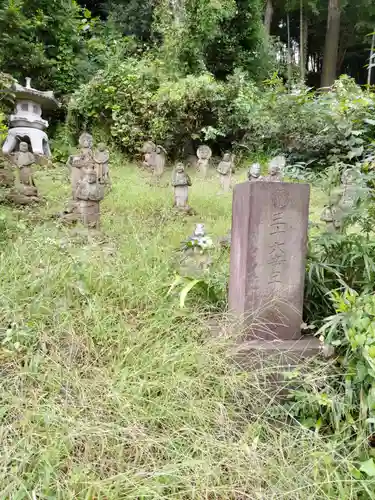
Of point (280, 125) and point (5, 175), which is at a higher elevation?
point (280, 125)

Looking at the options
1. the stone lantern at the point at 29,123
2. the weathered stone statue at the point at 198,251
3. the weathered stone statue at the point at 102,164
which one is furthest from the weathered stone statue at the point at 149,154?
the weathered stone statue at the point at 198,251

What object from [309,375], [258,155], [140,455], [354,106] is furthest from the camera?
[258,155]

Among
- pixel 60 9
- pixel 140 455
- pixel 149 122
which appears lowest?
pixel 140 455

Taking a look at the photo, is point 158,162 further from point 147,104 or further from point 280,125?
point 280,125

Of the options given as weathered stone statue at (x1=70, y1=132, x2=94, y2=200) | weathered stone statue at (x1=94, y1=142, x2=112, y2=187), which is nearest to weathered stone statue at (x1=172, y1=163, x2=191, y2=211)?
weathered stone statue at (x1=70, y1=132, x2=94, y2=200)

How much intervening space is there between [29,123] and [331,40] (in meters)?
9.14

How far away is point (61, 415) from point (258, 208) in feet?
4.41

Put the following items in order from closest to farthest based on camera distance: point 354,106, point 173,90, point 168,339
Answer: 1. point 168,339
2. point 354,106
3. point 173,90

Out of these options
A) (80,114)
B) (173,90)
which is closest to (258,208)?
(173,90)

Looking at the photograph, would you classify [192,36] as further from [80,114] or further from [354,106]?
[354,106]

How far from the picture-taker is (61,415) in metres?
1.51

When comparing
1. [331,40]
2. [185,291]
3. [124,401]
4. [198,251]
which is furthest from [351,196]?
[331,40]

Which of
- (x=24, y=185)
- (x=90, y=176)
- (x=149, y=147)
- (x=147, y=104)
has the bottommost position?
(x=24, y=185)

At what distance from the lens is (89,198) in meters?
3.89
